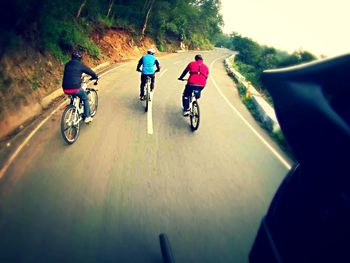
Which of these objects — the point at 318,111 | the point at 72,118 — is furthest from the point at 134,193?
the point at 318,111

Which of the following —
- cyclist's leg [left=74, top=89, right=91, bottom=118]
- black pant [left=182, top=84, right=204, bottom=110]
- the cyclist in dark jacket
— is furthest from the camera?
black pant [left=182, top=84, right=204, bottom=110]

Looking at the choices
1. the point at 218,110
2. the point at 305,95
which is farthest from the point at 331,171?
the point at 218,110

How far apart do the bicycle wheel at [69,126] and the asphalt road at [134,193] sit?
0.22 meters

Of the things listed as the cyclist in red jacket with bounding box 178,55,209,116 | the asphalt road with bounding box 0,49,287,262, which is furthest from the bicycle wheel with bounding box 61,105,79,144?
the cyclist in red jacket with bounding box 178,55,209,116

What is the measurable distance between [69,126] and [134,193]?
2638 mm

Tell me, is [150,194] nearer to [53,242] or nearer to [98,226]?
[98,226]

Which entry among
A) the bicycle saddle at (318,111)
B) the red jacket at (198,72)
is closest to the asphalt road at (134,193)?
the red jacket at (198,72)

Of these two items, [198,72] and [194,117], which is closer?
[198,72]

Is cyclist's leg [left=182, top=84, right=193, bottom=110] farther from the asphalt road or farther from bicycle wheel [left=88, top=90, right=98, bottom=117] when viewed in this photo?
bicycle wheel [left=88, top=90, right=98, bottom=117]

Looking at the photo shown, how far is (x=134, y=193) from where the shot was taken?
5059 millimetres

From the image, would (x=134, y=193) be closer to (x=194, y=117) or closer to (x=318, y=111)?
(x=194, y=117)

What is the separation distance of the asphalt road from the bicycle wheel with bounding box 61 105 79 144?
0.73 feet

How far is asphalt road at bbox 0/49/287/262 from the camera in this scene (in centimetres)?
391

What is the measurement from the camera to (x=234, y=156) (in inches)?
285
